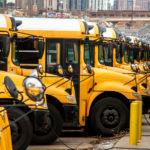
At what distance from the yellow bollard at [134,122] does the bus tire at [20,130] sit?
1958mm

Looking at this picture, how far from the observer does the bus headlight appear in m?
10.0

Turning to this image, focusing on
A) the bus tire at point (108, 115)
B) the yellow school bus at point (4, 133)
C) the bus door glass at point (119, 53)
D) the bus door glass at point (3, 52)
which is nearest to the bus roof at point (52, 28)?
the bus door glass at point (3, 52)

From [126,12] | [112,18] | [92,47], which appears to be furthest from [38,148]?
[126,12]

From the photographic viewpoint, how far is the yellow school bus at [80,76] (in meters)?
13.3

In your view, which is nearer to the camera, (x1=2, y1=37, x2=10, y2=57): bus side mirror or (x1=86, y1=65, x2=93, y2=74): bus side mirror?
(x1=2, y1=37, x2=10, y2=57): bus side mirror

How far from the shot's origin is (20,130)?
10172 millimetres

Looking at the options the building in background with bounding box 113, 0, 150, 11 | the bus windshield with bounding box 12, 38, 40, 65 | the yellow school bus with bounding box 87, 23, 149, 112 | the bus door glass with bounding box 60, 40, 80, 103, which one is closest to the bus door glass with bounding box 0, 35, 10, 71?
the bus windshield with bounding box 12, 38, 40, 65

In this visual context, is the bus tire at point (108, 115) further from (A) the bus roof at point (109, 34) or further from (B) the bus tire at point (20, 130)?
(A) the bus roof at point (109, 34)

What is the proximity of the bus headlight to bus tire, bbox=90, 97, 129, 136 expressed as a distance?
3.64m

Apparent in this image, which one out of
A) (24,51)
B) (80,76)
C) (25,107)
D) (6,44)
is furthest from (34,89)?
(80,76)

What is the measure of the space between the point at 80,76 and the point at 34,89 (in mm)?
3648

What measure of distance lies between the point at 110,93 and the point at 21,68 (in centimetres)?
223

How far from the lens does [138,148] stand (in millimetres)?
11070

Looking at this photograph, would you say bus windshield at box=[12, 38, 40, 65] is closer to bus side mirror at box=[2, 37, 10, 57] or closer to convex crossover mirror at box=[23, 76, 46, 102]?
bus side mirror at box=[2, 37, 10, 57]
